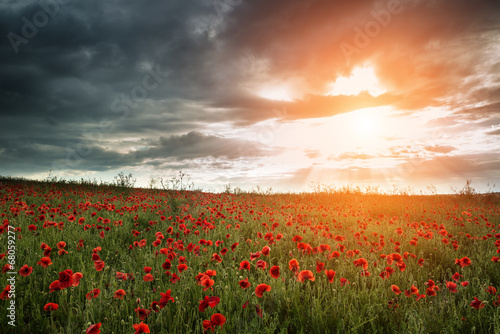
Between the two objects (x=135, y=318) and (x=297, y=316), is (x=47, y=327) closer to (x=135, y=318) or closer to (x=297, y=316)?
(x=135, y=318)

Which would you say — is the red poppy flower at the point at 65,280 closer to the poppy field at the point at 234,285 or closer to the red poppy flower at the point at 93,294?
the poppy field at the point at 234,285

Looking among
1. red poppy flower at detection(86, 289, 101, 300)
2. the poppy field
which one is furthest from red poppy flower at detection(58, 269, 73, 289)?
red poppy flower at detection(86, 289, 101, 300)

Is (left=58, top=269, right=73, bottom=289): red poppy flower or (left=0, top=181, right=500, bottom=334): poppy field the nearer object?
(left=58, top=269, right=73, bottom=289): red poppy flower

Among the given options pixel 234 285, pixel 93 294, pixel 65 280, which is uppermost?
pixel 65 280

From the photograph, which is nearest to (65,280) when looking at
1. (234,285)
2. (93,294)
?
(93,294)

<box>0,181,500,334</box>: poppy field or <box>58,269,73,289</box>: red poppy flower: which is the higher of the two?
<box>58,269,73,289</box>: red poppy flower

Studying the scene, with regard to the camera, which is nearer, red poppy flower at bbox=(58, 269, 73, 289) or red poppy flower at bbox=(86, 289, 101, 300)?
red poppy flower at bbox=(58, 269, 73, 289)

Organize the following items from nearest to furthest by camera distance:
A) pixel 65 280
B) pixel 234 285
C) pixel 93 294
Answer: pixel 65 280 → pixel 93 294 → pixel 234 285

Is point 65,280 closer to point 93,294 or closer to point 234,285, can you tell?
point 93,294

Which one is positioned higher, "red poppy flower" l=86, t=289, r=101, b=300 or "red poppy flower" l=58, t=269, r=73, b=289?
"red poppy flower" l=58, t=269, r=73, b=289

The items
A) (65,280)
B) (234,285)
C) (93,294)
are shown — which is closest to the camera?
(65,280)

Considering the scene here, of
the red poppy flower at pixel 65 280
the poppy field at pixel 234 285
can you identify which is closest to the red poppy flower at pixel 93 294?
the poppy field at pixel 234 285

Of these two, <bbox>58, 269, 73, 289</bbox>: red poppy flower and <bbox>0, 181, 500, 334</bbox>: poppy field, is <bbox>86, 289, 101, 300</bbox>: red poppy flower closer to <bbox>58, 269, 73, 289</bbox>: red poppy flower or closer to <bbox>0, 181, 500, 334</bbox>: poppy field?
<bbox>0, 181, 500, 334</bbox>: poppy field

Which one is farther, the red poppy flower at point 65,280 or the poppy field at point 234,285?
the poppy field at point 234,285
